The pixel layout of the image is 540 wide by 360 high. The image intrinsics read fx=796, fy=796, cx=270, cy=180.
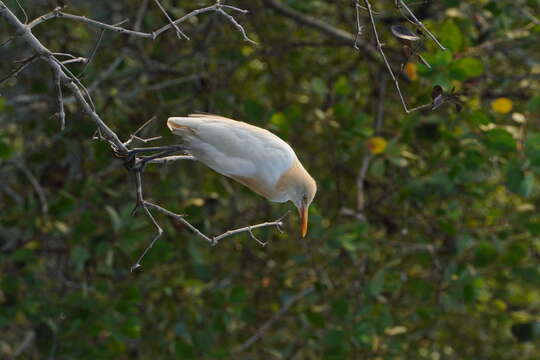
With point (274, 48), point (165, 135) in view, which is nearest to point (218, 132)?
point (165, 135)

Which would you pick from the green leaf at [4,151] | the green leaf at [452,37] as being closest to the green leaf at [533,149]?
the green leaf at [452,37]

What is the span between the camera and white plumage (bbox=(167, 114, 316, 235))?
7.04ft

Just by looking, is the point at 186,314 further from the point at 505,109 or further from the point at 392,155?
the point at 505,109

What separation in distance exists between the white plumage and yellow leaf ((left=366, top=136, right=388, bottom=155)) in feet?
3.08

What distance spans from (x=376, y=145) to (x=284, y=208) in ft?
1.68

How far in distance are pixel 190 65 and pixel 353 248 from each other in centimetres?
133

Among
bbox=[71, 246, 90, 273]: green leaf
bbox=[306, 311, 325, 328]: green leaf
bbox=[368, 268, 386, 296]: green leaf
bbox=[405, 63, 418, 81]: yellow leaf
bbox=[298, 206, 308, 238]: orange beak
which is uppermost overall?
bbox=[405, 63, 418, 81]: yellow leaf

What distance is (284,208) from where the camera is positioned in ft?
11.3

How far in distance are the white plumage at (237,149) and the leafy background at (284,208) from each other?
2.46 feet

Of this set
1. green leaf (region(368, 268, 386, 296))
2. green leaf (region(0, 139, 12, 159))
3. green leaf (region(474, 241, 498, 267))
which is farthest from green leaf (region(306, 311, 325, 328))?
green leaf (region(0, 139, 12, 159))

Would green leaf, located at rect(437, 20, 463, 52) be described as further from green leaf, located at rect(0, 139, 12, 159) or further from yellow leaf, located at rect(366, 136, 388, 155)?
green leaf, located at rect(0, 139, 12, 159)

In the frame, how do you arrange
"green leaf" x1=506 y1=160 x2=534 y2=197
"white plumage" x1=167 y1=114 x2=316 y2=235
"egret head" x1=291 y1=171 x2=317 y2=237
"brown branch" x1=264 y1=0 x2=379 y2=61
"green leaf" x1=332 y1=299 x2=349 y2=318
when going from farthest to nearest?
1. "brown branch" x1=264 y1=0 x2=379 y2=61
2. "green leaf" x1=332 y1=299 x2=349 y2=318
3. "green leaf" x1=506 y1=160 x2=534 y2=197
4. "egret head" x1=291 y1=171 x2=317 y2=237
5. "white plumage" x1=167 y1=114 x2=316 y2=235

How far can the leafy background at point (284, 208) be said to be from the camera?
9.93 feet

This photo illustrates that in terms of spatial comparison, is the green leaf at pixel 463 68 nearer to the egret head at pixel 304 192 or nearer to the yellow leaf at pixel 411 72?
the yellow leaf at pixel 411 72
